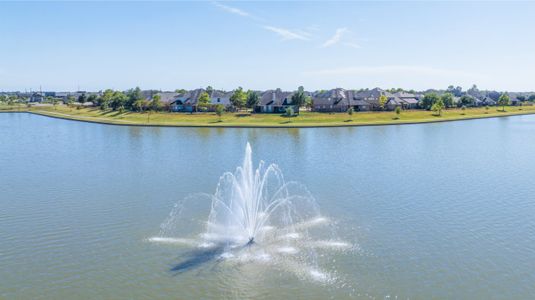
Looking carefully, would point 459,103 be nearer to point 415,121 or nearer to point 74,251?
point 415,121

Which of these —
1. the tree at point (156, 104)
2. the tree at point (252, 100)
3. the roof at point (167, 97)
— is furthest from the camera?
the roof at point (167, 97)

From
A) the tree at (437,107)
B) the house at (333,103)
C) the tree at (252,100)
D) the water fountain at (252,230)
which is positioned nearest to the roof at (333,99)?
the house at (333,103)

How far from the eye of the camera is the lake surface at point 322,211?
62.3 feet

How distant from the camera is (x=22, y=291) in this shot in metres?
18.8

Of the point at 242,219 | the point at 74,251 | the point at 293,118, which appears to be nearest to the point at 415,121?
the point at 293,118

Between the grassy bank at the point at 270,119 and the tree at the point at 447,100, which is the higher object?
the tree at the point at 447,100

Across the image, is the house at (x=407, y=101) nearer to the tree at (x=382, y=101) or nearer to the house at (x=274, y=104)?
the tree at (x=382, y=101)

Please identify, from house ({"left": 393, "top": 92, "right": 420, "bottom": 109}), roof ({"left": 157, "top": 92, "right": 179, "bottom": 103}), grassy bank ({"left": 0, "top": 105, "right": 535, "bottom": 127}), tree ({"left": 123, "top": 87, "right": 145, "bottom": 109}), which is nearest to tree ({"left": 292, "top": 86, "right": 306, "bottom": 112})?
grassy bank ({"left": 0, "top": 105, "right": 535, "bottom": 127})

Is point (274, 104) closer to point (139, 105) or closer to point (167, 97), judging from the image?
point (167, 97)

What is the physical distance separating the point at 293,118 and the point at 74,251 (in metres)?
74.2

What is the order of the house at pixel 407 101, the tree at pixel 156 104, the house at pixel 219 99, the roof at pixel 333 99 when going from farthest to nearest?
the house at pixel 407 101, the house at pixel 219 99, the roof at pixel 333 99, the tree at pixel 156 104

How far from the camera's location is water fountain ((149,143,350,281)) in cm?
2156

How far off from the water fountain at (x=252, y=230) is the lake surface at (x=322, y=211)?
0.82 meters

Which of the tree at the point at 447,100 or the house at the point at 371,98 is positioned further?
the tree at the point at 447,100
